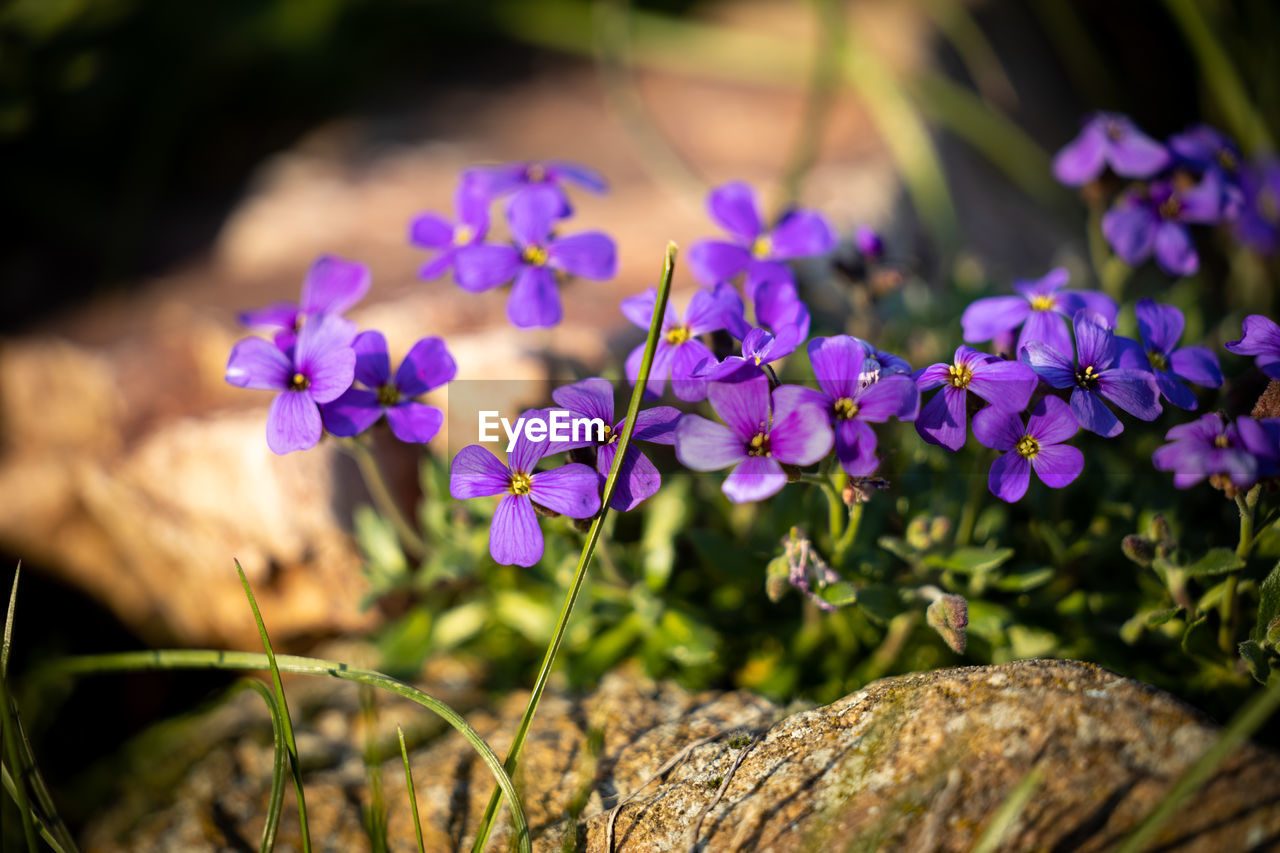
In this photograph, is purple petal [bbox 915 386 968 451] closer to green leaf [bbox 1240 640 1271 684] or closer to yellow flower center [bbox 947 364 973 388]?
yellow flower center [bbox 947 364 973 388]

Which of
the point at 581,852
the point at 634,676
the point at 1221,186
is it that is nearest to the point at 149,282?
the point at 634,676

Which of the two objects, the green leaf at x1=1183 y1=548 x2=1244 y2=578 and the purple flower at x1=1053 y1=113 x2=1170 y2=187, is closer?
the green leaf at x1=1183 y1=548 x2=1244 y2=578

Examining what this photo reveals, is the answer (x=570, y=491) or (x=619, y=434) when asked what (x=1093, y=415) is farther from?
(x=570, y=491)

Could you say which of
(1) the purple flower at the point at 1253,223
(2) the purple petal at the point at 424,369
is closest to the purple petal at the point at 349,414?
(2) the purple petal at the point at 424,369

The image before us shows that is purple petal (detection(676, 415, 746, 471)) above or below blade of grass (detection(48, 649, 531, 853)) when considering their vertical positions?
above

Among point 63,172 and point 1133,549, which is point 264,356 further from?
point 63,172

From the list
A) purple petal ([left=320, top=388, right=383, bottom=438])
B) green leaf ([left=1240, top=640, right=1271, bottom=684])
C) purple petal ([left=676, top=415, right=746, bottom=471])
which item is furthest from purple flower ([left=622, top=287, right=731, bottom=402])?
green leaf ([left=1240, top=640, right=1271, bottom=684])

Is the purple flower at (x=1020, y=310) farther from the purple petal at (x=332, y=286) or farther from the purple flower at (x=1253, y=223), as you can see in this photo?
the purple petal at (x=332, y=286)
